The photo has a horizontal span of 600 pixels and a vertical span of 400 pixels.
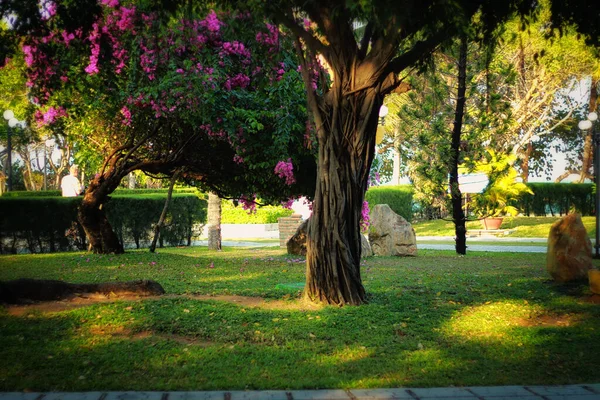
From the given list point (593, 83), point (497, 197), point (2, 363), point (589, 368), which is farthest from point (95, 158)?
point (593, 83)

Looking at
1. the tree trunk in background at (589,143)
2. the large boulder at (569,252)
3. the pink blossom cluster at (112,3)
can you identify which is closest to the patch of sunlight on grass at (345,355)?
the large boulder at (569,252)

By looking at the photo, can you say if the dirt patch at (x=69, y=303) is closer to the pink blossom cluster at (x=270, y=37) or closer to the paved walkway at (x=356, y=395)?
the paved walkway at (x=356, y=395)

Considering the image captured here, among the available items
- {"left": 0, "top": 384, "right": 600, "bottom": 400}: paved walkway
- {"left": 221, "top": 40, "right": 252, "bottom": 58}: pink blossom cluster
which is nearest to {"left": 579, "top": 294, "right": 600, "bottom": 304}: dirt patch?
{"left": 0, "top": 384, "right": 600, "bottom": 400}: paved walkway

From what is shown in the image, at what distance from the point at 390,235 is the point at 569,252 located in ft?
24.6

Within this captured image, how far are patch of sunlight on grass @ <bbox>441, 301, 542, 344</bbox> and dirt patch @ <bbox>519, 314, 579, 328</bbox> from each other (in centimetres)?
3

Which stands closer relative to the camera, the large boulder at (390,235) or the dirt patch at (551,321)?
the dirt patch at (551,321)

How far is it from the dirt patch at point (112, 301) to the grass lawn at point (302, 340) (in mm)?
24

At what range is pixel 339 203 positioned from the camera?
7.46 meters

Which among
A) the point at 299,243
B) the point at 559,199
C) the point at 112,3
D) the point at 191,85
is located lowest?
the point at 299,243

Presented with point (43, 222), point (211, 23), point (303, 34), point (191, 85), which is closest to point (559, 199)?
point (43, 222)

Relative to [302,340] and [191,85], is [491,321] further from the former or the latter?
[191,85]

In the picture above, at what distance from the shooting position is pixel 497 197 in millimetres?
25609

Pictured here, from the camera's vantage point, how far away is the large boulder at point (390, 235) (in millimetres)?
16641

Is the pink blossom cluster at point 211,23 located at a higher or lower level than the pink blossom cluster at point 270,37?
higher
